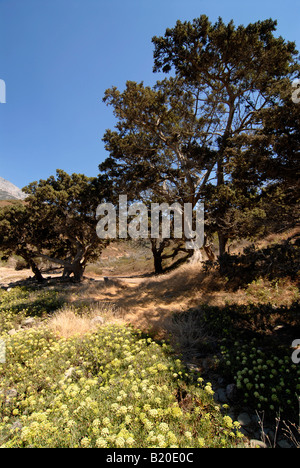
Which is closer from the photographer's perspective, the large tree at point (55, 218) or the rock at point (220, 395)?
the rock at point (220, 395)

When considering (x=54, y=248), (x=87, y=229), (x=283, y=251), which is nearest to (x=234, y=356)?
(x=283, y=251)

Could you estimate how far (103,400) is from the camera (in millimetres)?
2740

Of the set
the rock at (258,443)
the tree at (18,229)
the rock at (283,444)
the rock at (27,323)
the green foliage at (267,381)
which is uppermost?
the tree at (18,229)

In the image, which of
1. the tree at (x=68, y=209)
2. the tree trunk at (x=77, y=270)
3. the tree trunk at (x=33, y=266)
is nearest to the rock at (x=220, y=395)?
the tree at (x=68, y=209)

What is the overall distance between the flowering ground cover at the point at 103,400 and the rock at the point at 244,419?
10cm

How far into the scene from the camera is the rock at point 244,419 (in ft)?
8.68

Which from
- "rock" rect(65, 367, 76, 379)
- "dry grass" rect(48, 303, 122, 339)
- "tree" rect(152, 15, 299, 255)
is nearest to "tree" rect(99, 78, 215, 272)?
"tree" rect(152, 15, 299, 255)

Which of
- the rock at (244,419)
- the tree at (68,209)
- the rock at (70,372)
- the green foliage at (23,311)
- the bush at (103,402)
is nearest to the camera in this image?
the bush at (103,402)

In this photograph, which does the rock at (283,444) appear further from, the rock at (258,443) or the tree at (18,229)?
the tree at (18,229)

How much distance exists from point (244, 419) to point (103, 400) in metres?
1.80

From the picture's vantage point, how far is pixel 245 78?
873cm
